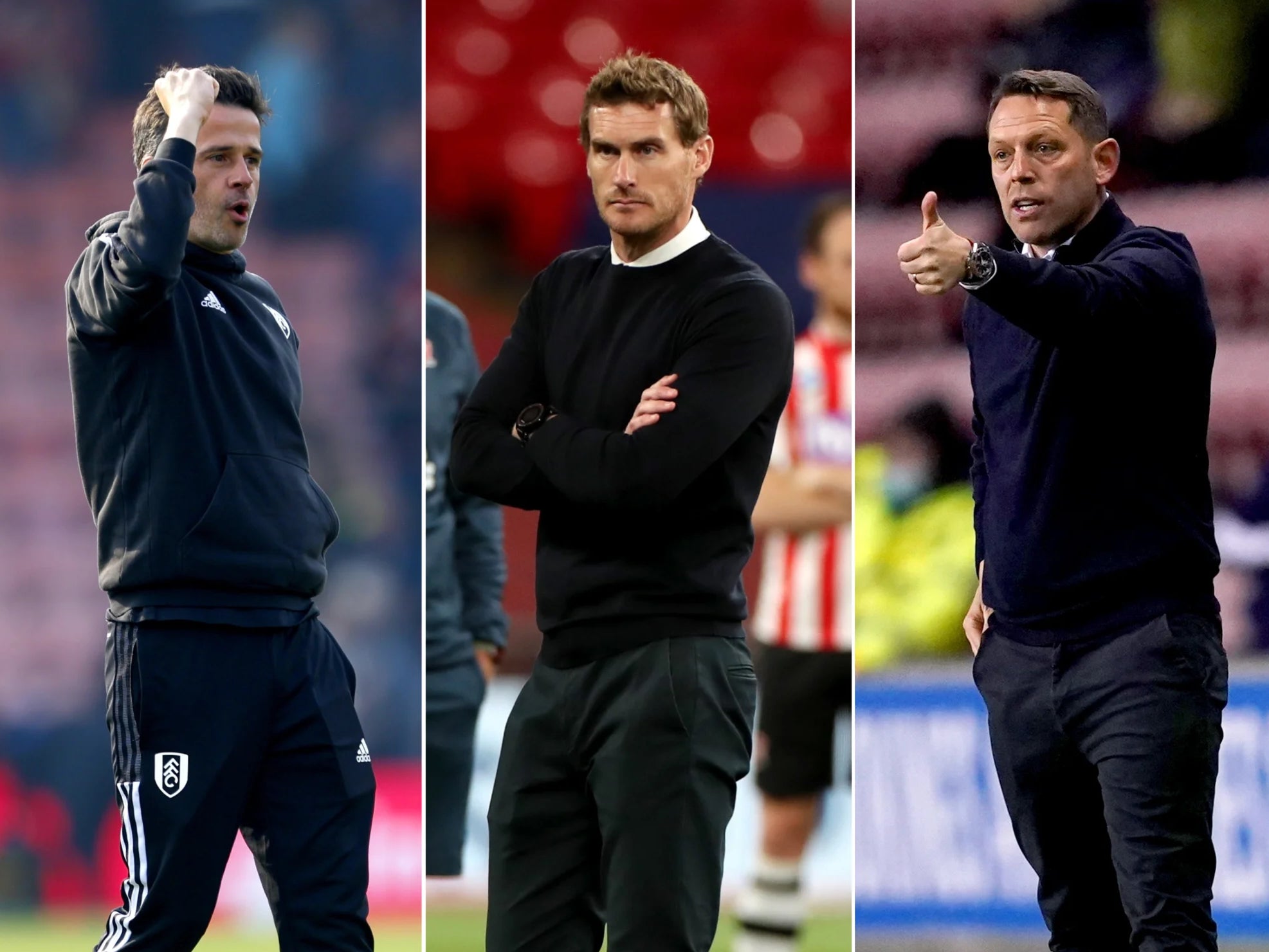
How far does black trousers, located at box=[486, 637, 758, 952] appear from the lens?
87.4 inches

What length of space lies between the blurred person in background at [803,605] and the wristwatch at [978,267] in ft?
6.73

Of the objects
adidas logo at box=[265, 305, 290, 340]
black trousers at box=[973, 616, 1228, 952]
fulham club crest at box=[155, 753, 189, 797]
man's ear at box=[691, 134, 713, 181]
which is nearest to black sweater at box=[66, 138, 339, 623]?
adidas logo at box=[265, 305, 290, 340]

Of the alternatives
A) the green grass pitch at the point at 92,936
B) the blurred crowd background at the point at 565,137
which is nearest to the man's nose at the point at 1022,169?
the blurred crowd background at the point at 565,137

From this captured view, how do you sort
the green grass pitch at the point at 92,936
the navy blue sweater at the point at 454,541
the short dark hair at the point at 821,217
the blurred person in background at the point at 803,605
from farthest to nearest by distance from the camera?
the short dark hair at the point at 821,217 → the green grass pitch at the point at 92,936 → the blurred person in background at the point at 803,605 → the navy blue sweater at the point at 454,541

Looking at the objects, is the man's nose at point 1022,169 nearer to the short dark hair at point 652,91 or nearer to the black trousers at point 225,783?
the short dark hair at point 652,91

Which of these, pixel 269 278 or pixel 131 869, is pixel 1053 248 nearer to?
pixel 131 869

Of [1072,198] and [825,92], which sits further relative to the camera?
[825,92]

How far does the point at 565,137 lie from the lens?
4.90 meters

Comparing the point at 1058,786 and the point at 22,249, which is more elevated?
the point at 22,249

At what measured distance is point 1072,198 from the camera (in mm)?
2488

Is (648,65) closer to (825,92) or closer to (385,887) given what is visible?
(825,92)

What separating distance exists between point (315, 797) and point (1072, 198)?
1469mm

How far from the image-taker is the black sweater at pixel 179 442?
2.37 meters

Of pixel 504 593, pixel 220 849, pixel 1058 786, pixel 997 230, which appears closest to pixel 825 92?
pixel 997 230
